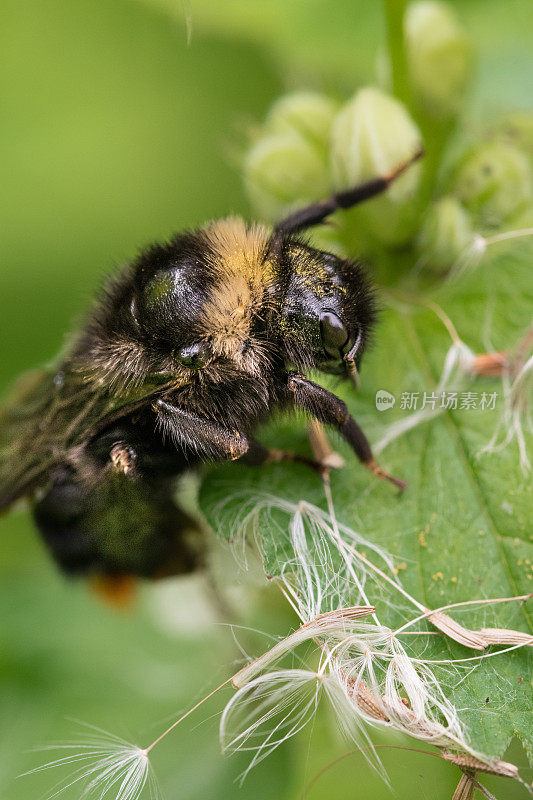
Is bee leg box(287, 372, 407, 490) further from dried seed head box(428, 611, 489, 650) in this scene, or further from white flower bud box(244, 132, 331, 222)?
white flower bud box(244, 132, 331, 222)

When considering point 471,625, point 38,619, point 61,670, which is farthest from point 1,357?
point 471,625

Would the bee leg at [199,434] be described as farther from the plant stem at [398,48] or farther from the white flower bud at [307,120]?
the plant stem at [398,48]

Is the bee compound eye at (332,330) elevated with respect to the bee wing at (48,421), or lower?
elevated

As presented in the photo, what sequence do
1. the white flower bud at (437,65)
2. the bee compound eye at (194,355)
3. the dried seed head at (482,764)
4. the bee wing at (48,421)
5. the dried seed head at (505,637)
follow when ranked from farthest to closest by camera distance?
the white flower bud at (437,65), the bee wing at (48,421), the bee compound eye at (194,355), the dried seed head at (505,637), the dried seed head at (482,764)

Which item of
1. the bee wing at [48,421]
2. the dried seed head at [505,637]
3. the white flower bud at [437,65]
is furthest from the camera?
the white flower bud at [437,65]

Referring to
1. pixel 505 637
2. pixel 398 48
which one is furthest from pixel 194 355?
pixel 398 48

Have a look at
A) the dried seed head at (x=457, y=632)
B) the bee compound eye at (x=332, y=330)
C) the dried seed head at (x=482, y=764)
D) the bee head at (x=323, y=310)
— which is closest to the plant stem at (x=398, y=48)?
the bee head at (x=323, y=310)
